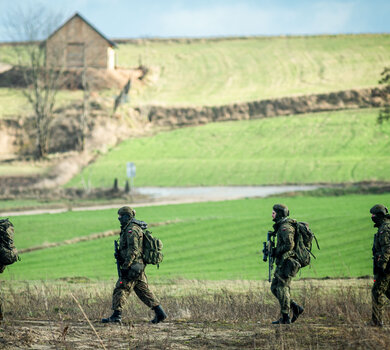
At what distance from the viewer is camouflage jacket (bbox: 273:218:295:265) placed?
1172 cm

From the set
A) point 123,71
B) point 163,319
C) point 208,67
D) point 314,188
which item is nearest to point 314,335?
point 163,319

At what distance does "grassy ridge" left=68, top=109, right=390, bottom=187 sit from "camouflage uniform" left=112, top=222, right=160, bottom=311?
1516 inches

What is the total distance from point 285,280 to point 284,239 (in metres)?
0.71

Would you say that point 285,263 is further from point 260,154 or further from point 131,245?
point 260,154

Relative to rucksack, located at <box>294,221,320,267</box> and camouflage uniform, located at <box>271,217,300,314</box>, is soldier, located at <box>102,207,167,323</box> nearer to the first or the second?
camouflage uniform, located at <box>271,217,300,314</box>

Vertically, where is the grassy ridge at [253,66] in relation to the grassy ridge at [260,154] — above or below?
above

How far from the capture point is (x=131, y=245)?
11812 millimetres

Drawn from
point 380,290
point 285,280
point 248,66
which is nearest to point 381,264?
point 380,290

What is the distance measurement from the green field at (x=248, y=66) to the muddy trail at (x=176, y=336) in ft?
223

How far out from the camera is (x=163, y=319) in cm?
1209

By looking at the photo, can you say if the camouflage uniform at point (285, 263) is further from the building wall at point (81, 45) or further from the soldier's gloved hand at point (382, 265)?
the building wall at point (81, 45)

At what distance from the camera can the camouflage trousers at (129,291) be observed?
39.3 feet

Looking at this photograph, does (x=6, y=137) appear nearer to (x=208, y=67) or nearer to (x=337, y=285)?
(x=208, y=67)

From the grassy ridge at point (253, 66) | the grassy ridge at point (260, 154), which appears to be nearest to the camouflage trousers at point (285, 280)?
the grassy ridge at point (260, 154)
